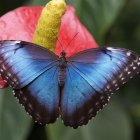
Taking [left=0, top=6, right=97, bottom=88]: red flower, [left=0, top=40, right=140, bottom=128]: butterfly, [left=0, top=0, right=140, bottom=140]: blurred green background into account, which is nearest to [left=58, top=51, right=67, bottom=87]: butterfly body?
[left=0, top=40, right=140, bottom=128]: butterfly

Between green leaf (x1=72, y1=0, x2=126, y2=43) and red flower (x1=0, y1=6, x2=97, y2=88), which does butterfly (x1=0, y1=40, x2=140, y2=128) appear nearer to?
red flower (x1=0, y1=6, x2=97, y2=88)

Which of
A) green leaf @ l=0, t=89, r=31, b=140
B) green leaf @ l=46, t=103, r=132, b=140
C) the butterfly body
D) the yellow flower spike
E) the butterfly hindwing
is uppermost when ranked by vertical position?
the yellow flower spike

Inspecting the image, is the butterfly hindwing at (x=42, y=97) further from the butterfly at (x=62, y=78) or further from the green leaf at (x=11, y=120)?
the green leaf at (x=11, y=120)

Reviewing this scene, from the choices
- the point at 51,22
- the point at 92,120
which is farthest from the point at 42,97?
the point at 92,120

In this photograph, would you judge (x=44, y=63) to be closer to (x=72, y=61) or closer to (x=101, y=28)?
(x=72, y=61)

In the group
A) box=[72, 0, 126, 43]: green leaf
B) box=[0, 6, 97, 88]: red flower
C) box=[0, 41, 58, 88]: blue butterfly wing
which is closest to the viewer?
box=[0, 41, 58, 88]: blue butterfly wing

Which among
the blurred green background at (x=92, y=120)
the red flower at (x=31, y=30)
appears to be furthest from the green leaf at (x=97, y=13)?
the red flower at (x=31, y=30)
